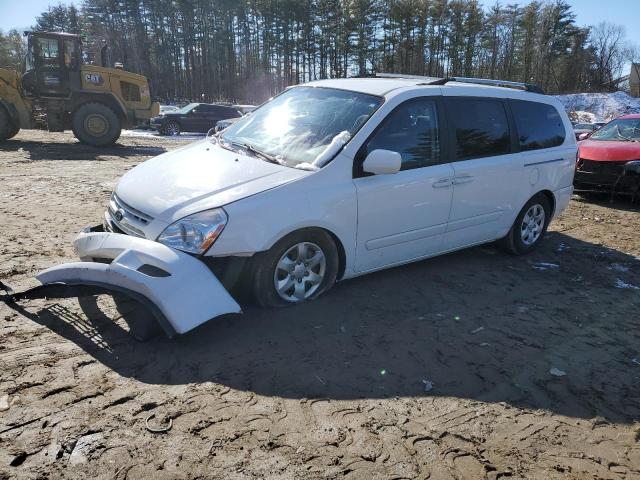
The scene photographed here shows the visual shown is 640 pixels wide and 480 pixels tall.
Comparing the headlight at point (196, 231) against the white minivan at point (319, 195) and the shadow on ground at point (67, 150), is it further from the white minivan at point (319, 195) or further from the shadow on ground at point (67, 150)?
the shadow on ground at point (67, 150)

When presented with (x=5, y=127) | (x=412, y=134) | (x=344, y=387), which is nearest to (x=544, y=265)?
(x=412, y=134)

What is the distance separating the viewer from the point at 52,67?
14.8m

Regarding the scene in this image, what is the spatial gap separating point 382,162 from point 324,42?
56482 mm

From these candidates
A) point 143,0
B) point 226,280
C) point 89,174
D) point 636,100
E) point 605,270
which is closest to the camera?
point 226,280

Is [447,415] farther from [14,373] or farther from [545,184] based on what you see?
[545,184]

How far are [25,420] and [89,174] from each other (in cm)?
852

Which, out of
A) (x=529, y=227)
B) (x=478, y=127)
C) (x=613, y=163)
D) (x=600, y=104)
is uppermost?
(x=600, y=104)

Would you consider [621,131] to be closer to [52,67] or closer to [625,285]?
[625,285]

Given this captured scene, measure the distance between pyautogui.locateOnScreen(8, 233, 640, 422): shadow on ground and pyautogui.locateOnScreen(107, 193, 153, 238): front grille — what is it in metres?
0.64

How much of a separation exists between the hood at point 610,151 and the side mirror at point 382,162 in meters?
6.94

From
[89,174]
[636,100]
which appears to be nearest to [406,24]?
[636,100]

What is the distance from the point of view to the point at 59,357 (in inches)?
122

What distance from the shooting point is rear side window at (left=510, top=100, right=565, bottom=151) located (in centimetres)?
550

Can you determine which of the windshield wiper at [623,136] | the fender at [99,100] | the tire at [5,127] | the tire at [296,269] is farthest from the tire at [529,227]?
the tire at [5,127]
